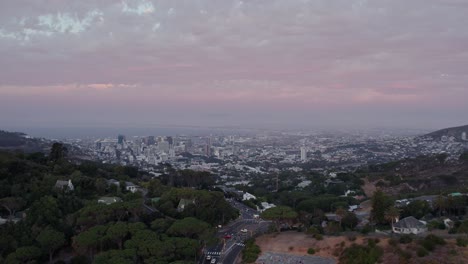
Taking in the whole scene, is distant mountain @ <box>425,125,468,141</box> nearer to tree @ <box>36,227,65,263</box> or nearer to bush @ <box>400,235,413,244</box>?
bush @ <box>400,235,413,244</box>

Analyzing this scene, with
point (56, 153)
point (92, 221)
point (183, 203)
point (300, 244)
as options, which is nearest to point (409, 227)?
point (300, 244)

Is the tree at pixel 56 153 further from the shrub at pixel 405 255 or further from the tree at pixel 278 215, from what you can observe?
the shrub at pixel 405 255

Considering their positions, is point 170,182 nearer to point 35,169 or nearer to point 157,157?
point 35,169

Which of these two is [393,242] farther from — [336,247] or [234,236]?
[234,236]

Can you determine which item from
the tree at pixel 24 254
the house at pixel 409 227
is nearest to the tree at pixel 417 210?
the house at pixel 409 227

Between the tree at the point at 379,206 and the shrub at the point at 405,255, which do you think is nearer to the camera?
the shrub at the point at 405,255

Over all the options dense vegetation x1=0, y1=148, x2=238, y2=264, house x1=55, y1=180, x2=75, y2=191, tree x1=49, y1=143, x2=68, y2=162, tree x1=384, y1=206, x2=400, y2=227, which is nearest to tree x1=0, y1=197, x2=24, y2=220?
A: dense vegetation x1=0, y1=148, x2=238, y2=264

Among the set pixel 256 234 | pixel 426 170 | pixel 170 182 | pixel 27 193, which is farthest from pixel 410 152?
pixel 27 193
